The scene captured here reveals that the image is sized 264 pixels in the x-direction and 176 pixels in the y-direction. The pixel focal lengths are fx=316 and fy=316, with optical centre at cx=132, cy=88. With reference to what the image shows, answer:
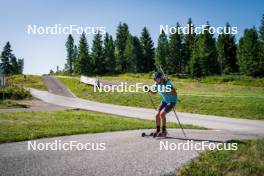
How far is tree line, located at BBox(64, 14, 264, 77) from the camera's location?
79.6 metres

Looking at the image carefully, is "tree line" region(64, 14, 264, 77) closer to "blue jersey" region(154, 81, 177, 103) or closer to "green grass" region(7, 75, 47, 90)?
"green grass" region(7, 75, 47, 90)

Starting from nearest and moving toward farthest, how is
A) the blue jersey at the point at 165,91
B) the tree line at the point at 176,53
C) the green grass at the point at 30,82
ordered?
the blue jersey at the point at 165,91 < the green grass at the point at 30,82 < the tree line at the point at 176,53

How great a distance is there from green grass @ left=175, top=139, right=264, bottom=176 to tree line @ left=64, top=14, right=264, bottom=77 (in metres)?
68.4

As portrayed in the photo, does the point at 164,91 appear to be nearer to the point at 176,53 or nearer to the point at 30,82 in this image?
the point at 30,82

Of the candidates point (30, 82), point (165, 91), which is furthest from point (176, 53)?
point (165, 91)

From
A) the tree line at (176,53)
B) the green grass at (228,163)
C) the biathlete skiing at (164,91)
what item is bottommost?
the green grass at (228,163)

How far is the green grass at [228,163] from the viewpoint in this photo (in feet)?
21.0

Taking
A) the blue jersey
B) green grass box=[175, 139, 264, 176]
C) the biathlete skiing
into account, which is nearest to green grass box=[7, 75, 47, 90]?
the biathlete skiing

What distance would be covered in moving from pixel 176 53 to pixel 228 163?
84.4 metres

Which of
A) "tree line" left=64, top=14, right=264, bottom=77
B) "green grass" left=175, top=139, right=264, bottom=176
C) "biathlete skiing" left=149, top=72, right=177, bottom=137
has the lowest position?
"green grass" left=175, top=139, right=264, bottom=176

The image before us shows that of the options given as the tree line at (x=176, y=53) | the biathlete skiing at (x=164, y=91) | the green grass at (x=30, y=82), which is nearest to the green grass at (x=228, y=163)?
the biathlete skiing at (x=164, y=91)

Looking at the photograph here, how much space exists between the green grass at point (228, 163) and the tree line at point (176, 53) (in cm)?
6836

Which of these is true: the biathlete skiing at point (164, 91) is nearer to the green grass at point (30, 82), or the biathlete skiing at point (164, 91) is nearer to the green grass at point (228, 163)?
the green grass at point (228, 163)

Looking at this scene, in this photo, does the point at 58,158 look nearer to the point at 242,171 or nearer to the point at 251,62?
the point at 242,171
